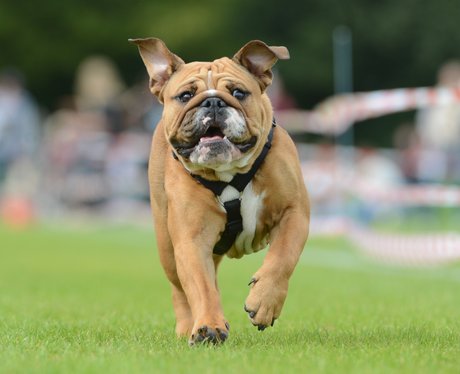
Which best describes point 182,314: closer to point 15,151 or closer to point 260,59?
point 260,59

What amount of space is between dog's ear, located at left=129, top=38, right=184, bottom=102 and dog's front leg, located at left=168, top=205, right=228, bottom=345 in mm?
705

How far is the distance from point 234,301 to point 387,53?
21247 millimetres

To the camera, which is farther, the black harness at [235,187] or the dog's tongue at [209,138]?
the black harness at [235,187]

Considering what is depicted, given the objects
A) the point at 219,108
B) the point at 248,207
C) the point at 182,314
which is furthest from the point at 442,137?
the point at 219,108

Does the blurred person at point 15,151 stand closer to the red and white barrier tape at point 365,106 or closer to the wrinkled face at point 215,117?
the red and white barrier tape at point 365,106

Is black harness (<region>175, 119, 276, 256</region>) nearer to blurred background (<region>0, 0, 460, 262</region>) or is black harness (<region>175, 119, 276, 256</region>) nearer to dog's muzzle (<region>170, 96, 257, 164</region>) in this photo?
dog's muzzle (<region>170, 96, 257, 164</region>)

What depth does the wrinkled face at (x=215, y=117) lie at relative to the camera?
19.4 ft

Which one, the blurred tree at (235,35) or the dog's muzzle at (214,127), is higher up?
the blurred tree at (235,35)

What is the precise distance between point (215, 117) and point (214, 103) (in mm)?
65

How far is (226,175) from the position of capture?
610cm

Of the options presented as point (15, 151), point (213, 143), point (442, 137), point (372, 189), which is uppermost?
point (15, 151)

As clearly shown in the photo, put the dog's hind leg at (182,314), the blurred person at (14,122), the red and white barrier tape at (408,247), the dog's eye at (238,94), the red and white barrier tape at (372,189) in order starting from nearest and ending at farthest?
the dog's eye at (238,94), the dog's hind leg at (182,314), the red and white barrier tape at (372,189), the red and white barrier tape at (408,247), the blurred person at (14,122)

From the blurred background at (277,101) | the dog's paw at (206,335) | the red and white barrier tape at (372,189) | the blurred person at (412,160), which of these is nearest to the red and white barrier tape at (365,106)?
the blurred background at (277,101)

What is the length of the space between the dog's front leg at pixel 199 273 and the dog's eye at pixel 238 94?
1.96ft
